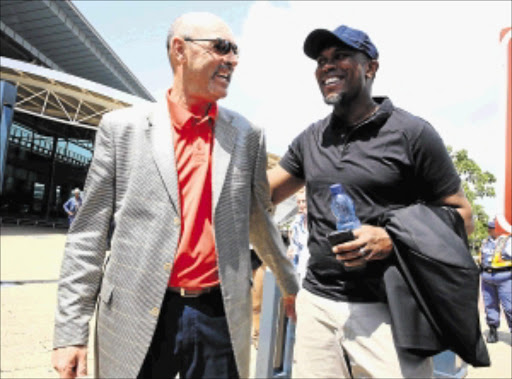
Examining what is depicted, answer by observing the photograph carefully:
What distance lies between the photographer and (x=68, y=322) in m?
1.64

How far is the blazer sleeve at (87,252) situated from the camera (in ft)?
5.43

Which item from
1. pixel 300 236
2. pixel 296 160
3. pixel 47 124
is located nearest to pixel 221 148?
pixel 296 160

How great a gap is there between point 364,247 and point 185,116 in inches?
38.2

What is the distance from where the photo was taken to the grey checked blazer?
1.65 metres

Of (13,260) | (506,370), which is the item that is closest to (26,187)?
(13,260)

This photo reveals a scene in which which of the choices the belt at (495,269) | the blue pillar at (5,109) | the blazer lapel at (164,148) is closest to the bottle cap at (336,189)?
the blazer lapel at (164,148)

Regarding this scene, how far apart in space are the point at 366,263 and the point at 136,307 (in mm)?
985

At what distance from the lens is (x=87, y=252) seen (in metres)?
1.70

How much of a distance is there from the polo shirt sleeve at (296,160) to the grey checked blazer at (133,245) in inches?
20.0

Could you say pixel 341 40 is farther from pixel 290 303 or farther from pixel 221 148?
pixel 290 303

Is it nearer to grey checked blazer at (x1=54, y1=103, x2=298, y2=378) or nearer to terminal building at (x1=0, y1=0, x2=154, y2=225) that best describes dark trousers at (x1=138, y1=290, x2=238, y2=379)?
grey checked blazer at (x1=54, y1=103, x2=298, y2=378)

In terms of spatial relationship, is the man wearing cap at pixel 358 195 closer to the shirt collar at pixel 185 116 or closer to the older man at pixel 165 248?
the older man at pixel 165 248

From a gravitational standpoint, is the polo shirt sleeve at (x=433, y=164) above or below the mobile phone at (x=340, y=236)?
above

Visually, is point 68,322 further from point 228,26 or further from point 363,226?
point 228,26
